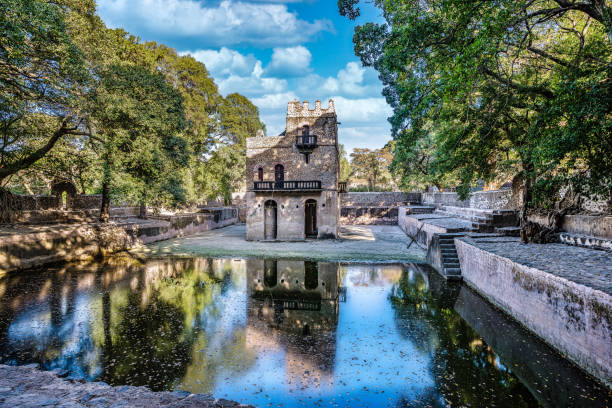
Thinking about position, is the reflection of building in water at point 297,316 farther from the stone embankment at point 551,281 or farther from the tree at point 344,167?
the tree at point 344,167

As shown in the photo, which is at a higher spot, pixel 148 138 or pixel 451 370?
pixel 148 138

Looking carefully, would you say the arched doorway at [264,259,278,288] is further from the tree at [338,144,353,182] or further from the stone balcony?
the tree at [338,144,353,182]

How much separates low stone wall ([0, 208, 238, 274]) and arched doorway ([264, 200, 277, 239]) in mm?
7225

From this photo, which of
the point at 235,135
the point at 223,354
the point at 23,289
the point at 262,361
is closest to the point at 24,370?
the point at 223,354

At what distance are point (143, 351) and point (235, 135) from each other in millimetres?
27846

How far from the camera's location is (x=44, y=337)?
18.7ft

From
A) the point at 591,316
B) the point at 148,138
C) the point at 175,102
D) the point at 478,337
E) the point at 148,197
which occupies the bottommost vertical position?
the point at 478,337

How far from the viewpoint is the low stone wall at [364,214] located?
33.0 metres

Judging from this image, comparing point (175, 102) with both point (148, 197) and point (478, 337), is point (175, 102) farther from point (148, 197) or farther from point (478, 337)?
point (478, 337)

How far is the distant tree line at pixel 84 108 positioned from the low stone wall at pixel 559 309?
14.4m

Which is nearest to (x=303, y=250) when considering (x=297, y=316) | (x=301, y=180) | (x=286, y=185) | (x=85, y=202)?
(x=286, y=185)

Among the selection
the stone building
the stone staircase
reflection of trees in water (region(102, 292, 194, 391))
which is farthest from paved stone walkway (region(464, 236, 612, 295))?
the stone building

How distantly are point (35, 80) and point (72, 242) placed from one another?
7106 mm

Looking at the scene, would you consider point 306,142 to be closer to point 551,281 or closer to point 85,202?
point 551,281
